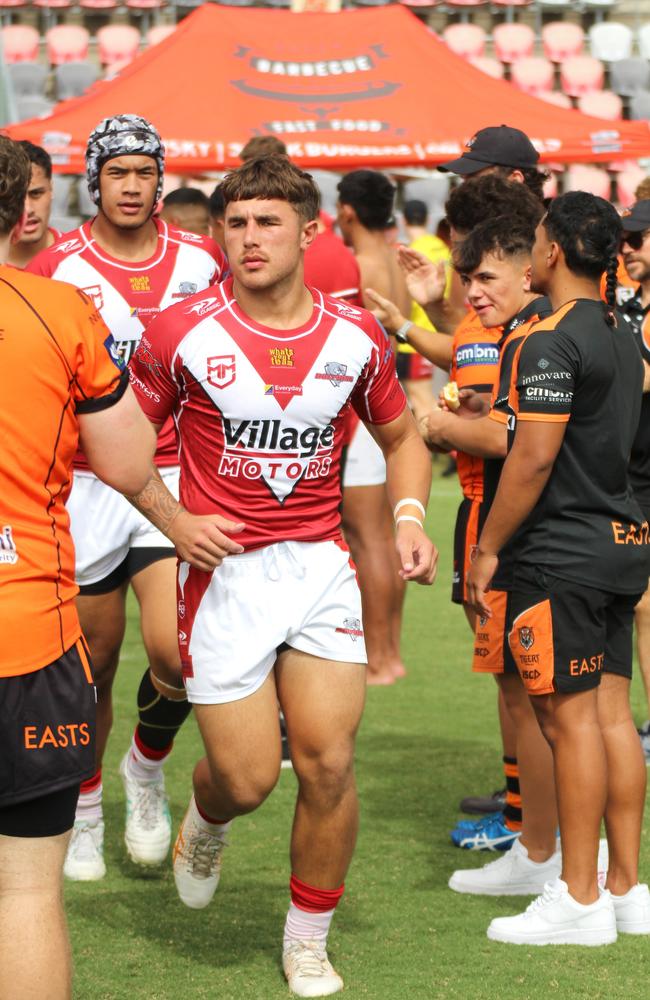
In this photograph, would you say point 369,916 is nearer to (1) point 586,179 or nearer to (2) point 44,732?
(2) point 44,732

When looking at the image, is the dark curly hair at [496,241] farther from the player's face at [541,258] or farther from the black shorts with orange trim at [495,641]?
the black shorts with orange trim at [495,641]

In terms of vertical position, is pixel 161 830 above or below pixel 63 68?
above

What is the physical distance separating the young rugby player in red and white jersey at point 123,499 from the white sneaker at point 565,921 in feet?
4.52

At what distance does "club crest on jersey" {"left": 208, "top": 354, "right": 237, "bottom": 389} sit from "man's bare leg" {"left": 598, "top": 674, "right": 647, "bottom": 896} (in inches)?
56.5

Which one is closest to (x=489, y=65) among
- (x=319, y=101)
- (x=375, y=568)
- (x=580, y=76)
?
(x=580, y=76)

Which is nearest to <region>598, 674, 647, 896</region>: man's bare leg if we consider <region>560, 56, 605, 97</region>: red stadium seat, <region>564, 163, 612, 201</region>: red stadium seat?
<region>564, 163, 612, 201</region>: red stadium seat

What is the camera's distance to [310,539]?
13.3 ft

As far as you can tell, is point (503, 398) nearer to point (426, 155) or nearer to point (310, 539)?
point (310, 539)

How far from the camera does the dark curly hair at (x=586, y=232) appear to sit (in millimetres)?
4070

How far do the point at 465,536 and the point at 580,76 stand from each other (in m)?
19.1

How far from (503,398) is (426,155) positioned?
7.68 m

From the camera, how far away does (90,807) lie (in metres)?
4.99

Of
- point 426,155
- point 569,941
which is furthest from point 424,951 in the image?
point 426,155

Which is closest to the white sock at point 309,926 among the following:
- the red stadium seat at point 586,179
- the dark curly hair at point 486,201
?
the dark curly hair at point 486,201
